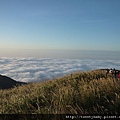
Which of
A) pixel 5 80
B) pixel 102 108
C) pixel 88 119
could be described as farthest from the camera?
pixel 5 80

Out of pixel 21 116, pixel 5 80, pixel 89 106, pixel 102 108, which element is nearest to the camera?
pixel 102 108

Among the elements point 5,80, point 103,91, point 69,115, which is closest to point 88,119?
point 69,115

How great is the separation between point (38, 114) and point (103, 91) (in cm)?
217

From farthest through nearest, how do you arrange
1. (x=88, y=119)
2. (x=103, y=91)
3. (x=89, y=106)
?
(x=103, y=91)
(x=89, y=106)
(x=88, y=119)

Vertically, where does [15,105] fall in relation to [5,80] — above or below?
above

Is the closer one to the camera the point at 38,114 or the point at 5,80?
the point at 38,114

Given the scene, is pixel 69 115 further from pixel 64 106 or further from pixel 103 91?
pixel 103 91

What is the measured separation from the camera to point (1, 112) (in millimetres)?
7008

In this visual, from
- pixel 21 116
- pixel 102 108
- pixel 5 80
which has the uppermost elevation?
pixel 102 108

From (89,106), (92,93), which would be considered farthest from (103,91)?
(89,106)

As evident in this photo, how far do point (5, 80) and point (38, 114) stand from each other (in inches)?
2729

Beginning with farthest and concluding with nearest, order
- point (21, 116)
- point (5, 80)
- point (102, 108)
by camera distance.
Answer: point (5, 80) → point (21, 116) → point (102, 108)

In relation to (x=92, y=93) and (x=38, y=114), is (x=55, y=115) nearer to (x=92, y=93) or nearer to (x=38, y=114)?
(x=38, y=114)

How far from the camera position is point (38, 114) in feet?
20.2
